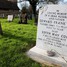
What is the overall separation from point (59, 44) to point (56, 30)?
0.46 meters

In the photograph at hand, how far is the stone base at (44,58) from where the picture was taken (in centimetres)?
450

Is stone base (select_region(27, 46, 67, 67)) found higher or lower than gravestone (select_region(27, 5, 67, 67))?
lower

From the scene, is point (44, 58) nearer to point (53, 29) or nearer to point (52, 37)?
point (52, 37)

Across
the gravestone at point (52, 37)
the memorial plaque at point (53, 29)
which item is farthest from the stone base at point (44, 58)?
the memorial plaque at point (53, 29)

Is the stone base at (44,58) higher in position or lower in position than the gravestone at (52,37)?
lower

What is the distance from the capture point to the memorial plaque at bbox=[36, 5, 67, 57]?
189 inches

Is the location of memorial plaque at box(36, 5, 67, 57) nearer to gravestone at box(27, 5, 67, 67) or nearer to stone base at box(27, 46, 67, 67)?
gravestone at box(27, 5, 67, 67)

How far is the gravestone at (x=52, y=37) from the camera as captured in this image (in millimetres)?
4750

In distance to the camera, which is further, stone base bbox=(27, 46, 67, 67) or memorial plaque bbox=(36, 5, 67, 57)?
memorial plaque bbox=(36, 5, 67, 57)

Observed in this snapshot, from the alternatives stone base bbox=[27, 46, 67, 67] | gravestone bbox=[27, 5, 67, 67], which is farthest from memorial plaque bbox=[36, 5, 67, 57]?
stone base bbox=[27, 46, 67, 67]

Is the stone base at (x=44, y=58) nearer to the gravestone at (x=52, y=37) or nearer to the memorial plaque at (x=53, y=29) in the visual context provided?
the gravestone at (x=52, y=37)

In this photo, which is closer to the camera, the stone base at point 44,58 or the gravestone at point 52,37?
the stone base at point 44,58

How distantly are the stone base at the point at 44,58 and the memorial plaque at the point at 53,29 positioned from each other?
245 mm

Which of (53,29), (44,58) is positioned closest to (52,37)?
(53,29)
